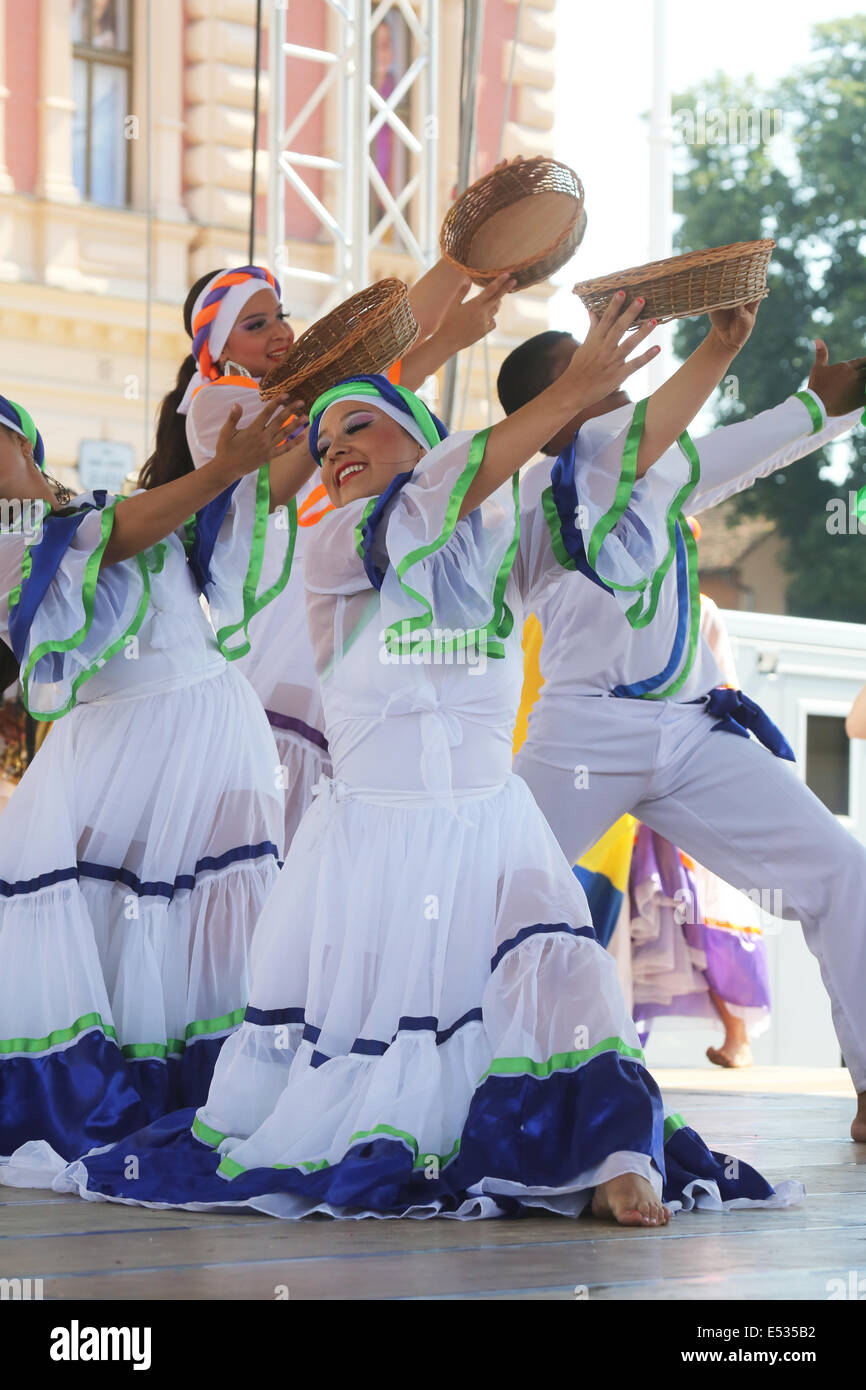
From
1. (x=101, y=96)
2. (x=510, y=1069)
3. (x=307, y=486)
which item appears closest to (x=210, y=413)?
(x=307, y=486)

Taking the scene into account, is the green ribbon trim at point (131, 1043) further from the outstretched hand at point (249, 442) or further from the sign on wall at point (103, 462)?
the sign on wall at point (103, 462)

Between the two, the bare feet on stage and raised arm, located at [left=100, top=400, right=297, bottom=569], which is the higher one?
raised arm, located at [left=100, top=400, right=297, bottom=569]

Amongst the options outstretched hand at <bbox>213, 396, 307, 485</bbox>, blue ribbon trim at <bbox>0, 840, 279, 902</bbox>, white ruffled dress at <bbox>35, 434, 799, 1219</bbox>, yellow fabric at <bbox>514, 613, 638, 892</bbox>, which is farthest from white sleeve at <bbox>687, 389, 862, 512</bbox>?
yellow fabric at <bbox>514, 613, 638, 892</bbox>

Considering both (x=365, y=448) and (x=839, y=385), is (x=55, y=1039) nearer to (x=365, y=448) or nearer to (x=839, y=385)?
(x=365, y=448)

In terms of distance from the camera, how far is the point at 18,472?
3.63m

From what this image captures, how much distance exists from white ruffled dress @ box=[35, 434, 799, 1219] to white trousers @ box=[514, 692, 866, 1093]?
2.15 feet

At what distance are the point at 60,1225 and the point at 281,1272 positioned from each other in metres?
0.54

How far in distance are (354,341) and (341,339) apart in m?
0.04

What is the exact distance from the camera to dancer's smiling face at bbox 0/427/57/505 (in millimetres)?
3611

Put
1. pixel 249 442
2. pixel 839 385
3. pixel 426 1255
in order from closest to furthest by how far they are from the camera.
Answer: pixel 426 1255
pixel 249 442
pixel 839 385

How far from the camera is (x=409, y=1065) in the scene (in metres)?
2.98

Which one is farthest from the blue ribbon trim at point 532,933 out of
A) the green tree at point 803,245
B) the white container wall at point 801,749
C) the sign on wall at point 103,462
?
the green tree at point 803,245

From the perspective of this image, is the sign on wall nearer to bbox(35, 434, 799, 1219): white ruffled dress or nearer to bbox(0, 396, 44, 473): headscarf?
bbox(0, 396, 44, 473): headscarf
